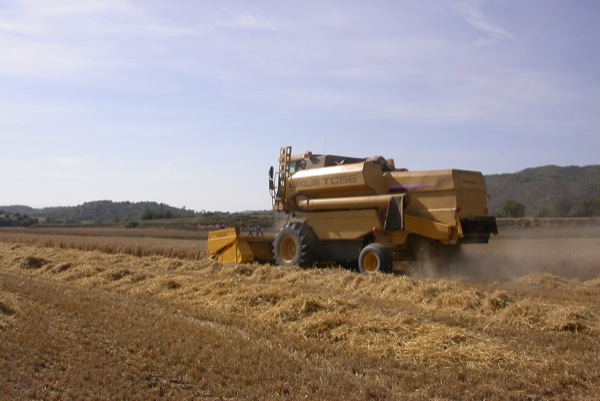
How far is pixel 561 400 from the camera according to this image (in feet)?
19.2

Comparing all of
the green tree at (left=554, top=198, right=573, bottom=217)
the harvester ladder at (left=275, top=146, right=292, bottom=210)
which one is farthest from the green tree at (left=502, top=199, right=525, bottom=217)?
the harvester ladder at (left=275, top=146, right=292, bottom=210)

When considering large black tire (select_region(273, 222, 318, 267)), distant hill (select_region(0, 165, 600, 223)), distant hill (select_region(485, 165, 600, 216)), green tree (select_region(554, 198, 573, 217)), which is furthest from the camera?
distant hill (select_region(485, 165, 600, 216))

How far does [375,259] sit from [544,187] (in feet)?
181

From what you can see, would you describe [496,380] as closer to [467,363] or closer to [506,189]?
[467,363]

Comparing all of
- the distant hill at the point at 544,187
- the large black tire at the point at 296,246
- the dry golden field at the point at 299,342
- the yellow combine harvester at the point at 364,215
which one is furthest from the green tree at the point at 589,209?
the dry golden field at the point at 299,342

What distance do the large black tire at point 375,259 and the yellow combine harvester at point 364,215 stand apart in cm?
2

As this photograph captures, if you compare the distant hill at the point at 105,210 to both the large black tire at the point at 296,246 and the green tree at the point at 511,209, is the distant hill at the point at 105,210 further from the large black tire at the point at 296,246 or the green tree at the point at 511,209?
the large black tire at the point at 296,246

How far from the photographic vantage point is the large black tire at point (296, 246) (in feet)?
54.1

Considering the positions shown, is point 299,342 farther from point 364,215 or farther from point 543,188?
point 543,188

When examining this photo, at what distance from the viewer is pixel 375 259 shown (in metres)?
14.9

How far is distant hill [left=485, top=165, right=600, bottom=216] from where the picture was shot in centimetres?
5903

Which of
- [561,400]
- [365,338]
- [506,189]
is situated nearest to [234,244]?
[365,338]

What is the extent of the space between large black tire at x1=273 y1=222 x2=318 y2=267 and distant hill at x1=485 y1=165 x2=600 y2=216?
41.3 metres

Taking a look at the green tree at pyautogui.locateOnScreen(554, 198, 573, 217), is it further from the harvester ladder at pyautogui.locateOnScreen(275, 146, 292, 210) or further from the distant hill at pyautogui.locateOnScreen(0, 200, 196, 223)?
the distant hill at pyautogui.locateOnScreen(0, 200, 196, 223)
